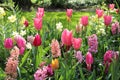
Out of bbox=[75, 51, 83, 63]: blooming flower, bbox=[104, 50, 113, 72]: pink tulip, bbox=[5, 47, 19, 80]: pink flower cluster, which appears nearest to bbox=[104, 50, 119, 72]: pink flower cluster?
bbox=[104, 50, 113, 72]: pink tulip

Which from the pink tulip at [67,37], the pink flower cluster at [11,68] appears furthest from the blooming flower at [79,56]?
the pink flower cluster at [11,68]

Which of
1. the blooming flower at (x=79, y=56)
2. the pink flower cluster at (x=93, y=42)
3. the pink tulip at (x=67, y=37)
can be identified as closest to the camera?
the pink tulip at (x=67, y=37)

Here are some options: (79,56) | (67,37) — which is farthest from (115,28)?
(67,37)

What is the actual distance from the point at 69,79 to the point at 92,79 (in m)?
0.17

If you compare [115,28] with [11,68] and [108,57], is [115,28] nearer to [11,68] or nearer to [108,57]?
[108,57]

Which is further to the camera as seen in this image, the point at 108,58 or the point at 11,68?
the point at 108,58

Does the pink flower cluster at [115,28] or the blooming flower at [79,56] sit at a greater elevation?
the blooming flower at [79,56]

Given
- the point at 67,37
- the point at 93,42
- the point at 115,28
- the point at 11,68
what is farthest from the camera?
the point at 115,28

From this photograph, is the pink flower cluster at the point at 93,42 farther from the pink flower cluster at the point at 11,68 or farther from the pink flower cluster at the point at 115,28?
the pink flower cluster at the point at 115,28

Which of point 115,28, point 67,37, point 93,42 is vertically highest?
point 67,37

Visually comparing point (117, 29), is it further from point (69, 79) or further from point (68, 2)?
point (68, 2)

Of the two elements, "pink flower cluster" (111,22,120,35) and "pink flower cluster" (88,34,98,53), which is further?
"pink flower cluster" (111,22,120,35)

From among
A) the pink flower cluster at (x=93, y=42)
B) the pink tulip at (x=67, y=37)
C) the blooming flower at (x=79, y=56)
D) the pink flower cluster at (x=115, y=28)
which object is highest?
the pink tulip at (x=67, y=37)

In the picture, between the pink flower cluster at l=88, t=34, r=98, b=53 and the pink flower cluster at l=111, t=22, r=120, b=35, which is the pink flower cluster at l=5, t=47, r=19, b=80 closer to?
the pink flower cluster at l=88, t=34, r=98, b=53
